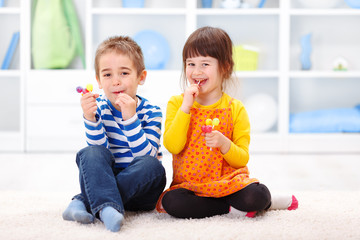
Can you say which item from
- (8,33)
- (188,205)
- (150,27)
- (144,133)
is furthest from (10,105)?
(188,205)

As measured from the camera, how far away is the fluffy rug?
1.17 meters

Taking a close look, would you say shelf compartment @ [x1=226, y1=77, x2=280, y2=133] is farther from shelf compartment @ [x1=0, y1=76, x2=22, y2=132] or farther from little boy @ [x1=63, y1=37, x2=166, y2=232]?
little boy @ [x1=63, y1=37, x2=166, y2=232]

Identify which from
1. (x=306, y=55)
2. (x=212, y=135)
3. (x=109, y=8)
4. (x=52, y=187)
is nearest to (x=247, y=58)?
(x=306, y=55)

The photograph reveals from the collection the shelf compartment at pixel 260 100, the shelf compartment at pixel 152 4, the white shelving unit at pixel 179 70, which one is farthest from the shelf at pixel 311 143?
the shelf compartment at pixel 152 4

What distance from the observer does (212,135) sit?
4.37ft

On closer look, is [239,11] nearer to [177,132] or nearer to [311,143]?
[311,143]

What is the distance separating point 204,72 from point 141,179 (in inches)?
13.8

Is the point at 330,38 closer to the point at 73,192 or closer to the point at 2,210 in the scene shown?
the point at 73,192

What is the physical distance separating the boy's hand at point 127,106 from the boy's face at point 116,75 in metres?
0.07

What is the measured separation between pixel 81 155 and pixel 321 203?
767 millimetres

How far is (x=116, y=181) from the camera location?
4.44 feet

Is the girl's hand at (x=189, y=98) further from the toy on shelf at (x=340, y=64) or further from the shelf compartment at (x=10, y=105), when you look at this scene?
the shelf compartment at (x=10, y=105)

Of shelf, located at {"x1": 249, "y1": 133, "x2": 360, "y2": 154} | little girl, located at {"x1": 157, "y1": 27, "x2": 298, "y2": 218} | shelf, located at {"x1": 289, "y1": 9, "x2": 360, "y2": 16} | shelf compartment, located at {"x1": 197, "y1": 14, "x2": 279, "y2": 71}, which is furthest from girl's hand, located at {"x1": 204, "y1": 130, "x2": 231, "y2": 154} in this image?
shelf compartment, located at {"x1": 197, "y1": 14, "x2": 279, "y2": 71}

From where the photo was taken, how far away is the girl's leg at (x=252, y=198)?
4.41 feet
